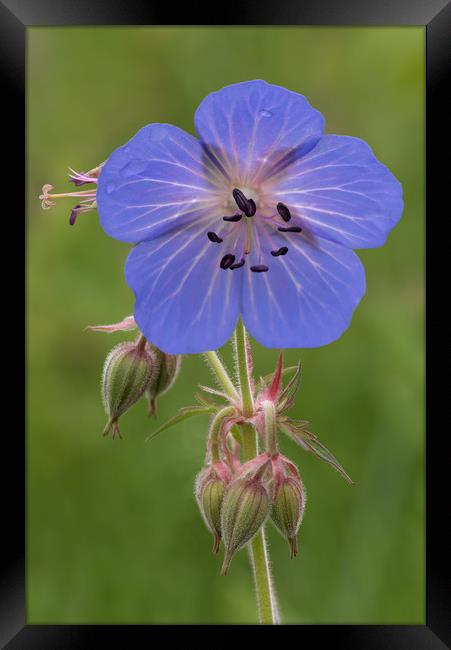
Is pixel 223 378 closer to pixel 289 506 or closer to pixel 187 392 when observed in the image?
pixel 289 506

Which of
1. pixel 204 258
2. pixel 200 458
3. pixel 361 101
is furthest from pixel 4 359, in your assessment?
pixel 361 101

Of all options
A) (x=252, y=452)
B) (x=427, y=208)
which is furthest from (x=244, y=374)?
(x=427, y=208)

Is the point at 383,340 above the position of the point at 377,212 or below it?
below

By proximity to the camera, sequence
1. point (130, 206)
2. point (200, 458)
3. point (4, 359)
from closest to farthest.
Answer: point (130, 206)
point (4, 359)
point (200, 458)

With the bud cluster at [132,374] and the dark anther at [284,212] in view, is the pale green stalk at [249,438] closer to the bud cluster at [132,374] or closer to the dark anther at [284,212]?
the bud cluster at [132,374]

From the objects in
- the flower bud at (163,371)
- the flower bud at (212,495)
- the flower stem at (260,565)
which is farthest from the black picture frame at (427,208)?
the flower bud at (163,371)

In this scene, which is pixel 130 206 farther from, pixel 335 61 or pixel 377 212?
pixel 335 61

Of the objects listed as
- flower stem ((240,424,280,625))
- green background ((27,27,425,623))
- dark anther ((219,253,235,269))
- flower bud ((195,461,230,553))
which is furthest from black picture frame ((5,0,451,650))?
green background ((27,27,425,623))
